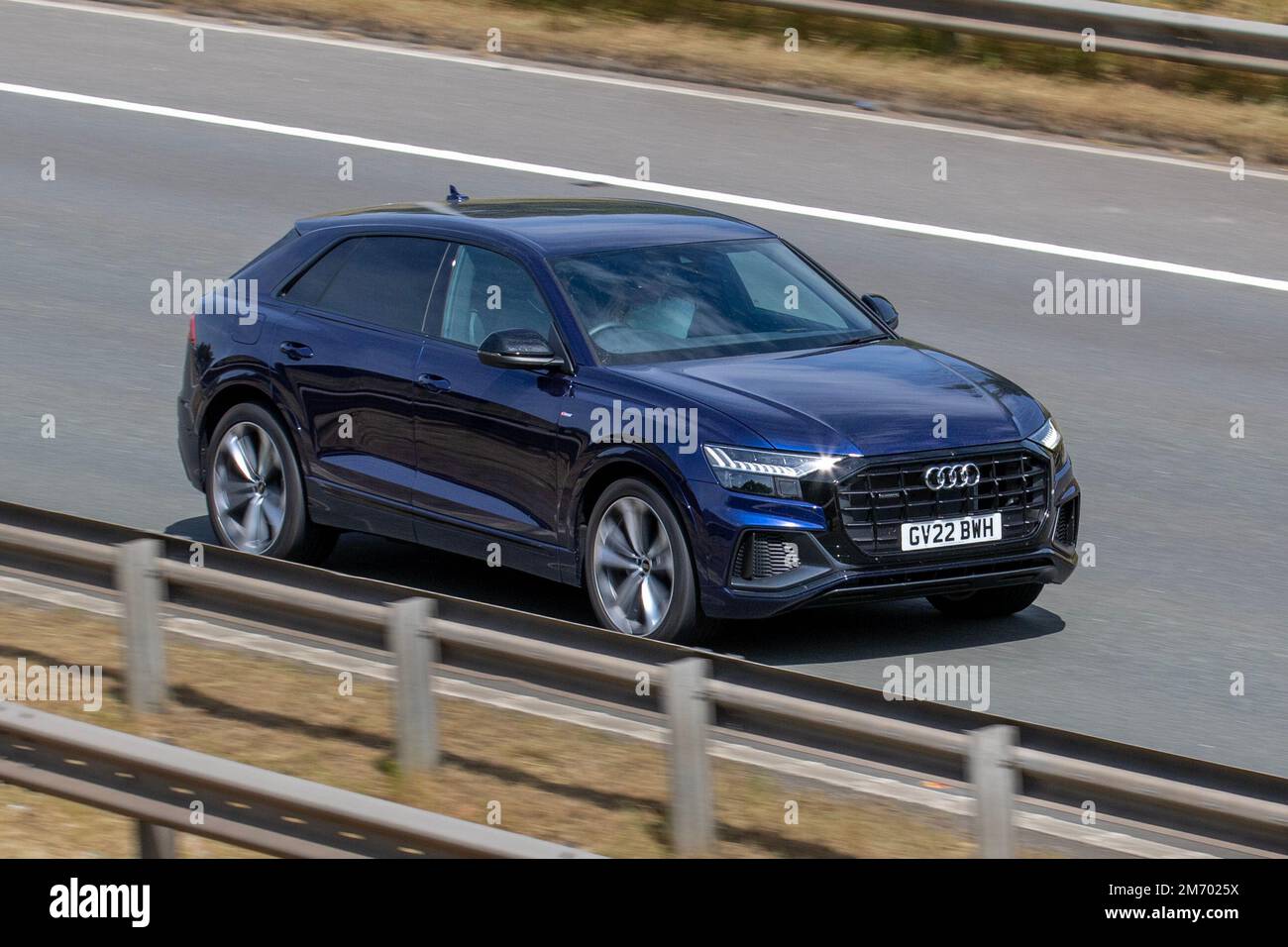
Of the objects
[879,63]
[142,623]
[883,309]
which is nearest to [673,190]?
[879,63]

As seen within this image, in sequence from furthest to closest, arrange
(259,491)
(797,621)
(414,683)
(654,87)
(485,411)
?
1. (654,87)
2. (259,491)
3. (797,621)
4. (485,411)
5. (414,683)

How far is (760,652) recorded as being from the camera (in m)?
8.93

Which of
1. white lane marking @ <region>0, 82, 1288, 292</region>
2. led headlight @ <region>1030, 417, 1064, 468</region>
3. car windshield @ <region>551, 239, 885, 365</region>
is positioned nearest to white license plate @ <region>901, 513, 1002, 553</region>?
led headlight @ <region>1030, 417, 1064, 468</region>

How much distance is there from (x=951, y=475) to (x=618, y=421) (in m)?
1.36

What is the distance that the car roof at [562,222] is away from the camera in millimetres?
9727

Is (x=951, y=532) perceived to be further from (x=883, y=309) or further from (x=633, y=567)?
(x=883, y=309)

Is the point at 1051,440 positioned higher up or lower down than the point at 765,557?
higher up

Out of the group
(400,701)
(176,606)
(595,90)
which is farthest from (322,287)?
(595,90)

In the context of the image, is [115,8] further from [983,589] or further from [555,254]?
[983,589]

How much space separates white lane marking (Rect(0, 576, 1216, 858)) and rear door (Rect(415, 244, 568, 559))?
1288 millimetres

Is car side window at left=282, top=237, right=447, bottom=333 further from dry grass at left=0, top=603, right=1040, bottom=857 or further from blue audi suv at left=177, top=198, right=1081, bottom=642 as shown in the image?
dry grass at left=0, top=603, right=1040, bottom=857

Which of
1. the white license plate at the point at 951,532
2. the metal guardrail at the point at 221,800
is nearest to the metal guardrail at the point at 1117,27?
the white license plate at the point at 951,532

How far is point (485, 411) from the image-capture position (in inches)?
366

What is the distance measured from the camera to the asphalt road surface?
919 centimetres
